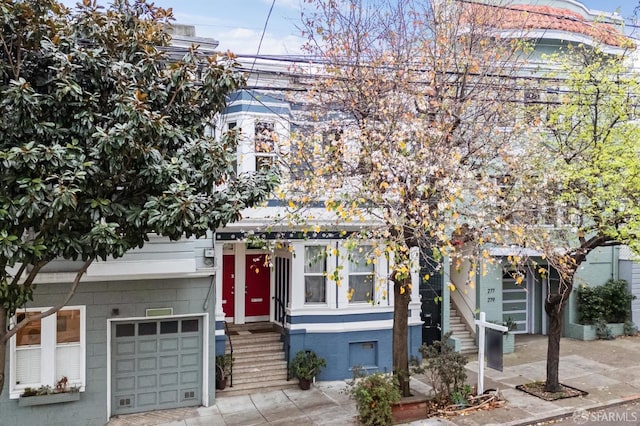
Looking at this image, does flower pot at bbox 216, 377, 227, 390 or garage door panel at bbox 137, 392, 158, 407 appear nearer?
garage door panel at bbox 137, 392, 158, 407

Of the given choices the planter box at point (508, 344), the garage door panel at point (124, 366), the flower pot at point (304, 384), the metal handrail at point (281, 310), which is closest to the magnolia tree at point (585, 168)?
the planter box at point (508, 344)

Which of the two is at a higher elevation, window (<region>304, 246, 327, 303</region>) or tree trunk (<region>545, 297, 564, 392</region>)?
window (<region>304, 246, 327, 303</region>)

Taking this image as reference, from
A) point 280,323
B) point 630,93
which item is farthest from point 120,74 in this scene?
point 630,93

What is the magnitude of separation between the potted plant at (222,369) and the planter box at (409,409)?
4.48m

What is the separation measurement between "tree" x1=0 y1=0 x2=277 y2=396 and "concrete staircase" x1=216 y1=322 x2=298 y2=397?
6.17 meters

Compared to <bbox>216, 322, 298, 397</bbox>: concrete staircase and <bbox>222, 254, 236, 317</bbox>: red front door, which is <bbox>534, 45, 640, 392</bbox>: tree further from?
<bbox>222, 254, 236, 317</bbox>: red front door

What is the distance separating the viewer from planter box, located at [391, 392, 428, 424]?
1048cm

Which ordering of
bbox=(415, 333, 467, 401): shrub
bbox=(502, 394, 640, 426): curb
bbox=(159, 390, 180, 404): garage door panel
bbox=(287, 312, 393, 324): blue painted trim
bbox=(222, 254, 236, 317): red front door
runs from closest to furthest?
bbox=(502, 394, 640, 426): curb < bbox=(415, 333, 467, 401): shrub < bbox=(159, 390, 180, 404): garage door panel < bbox=(287, 312, 393, 324): blue painted trim < bbox=(222, 254, 236, 317): red front door

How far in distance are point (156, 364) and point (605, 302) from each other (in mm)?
15384

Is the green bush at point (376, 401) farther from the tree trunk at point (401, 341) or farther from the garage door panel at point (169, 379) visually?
the garage door panel at point (169, 379)

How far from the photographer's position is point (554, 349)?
476 inches

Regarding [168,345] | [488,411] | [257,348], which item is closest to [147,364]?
[168,345]

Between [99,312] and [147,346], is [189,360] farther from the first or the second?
[99,312]

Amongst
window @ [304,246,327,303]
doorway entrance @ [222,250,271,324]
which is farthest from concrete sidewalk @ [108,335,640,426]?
doorway entrance @ [222,250,271,324]
